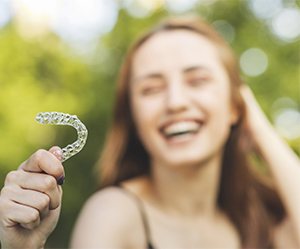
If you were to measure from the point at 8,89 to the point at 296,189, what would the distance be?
16.7ft

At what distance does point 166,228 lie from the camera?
2.03 m

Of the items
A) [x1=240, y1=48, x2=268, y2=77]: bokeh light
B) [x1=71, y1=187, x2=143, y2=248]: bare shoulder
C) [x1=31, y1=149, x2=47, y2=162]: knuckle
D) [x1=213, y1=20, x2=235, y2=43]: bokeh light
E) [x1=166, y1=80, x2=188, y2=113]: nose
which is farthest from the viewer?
[x1=213, y1=20, x2=235, y2=43]: bokeh light

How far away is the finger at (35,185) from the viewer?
3.39 ft

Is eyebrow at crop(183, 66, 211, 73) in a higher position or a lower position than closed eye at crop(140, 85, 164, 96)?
higher

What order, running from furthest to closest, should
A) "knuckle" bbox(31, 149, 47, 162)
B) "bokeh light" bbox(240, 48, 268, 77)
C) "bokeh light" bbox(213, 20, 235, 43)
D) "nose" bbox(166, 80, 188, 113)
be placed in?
1. "bokeh light" bbox(213, 20, 235, 43)
2. "bokeh light" bbox(240, 48, 268, 77)
3. "nose" bbox(166, 80, 188, 113)
4. "knuckle" bbox(31, 149, 47, 162)

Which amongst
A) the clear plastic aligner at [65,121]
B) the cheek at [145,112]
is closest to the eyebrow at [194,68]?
the cheek at [145,112]

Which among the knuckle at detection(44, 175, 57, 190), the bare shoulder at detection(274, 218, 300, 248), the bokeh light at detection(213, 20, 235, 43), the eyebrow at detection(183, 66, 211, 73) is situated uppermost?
the bokeh light at detection(213, 20, 235, 43)

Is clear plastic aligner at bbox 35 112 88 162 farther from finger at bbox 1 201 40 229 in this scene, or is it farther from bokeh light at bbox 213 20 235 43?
bokeh light at bbox 213 20 235 43

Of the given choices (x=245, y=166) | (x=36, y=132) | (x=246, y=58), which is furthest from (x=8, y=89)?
(x=245, y=166)

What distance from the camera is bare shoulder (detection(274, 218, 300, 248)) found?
2.09 metres

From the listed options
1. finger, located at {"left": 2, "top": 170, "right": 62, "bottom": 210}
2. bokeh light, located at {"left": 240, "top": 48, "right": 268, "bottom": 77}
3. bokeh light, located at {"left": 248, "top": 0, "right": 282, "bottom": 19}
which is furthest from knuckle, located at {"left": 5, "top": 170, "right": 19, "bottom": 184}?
bokeh light, located at {"left": 248, "top": 0, "right": 282, "bottom": 19}

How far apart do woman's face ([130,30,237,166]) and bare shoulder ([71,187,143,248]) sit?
0.19 meters

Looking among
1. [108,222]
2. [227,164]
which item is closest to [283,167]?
[227,164]

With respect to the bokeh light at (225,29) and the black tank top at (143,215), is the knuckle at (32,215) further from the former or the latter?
the bokeh light at (225,29)
